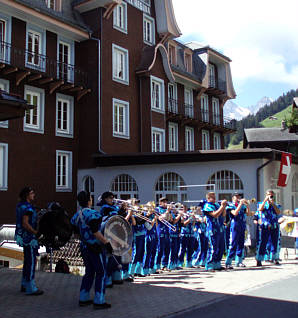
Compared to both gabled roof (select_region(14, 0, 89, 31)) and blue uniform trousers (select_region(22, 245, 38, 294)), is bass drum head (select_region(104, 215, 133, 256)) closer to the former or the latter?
blue uniform trousers (select_region(22, 245, 38, 294))

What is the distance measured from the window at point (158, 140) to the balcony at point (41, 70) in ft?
19.0

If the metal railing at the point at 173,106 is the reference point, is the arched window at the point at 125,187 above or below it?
below

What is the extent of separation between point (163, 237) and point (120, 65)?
15493 millimetres

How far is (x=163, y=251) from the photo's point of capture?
11.6 m

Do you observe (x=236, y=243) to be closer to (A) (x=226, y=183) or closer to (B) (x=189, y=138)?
(A) (x=226, y=183)

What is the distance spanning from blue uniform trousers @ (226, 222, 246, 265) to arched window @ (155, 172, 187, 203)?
8.23m

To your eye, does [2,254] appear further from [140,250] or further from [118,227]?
[118,227]

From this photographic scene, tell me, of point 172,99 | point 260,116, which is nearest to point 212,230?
point 172,99

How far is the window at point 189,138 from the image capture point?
31.8 metres

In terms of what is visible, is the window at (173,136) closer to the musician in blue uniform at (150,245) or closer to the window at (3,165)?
the window at (3,165)

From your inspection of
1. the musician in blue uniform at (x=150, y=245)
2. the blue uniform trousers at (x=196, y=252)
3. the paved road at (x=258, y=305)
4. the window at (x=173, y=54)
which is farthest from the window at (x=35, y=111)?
the paved road at (x=258, y=305)

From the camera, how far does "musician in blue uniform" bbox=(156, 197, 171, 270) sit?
11336 millimetres

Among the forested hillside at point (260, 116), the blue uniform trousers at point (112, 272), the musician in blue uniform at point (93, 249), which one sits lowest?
the blue uniform trousers at point (112, 272)

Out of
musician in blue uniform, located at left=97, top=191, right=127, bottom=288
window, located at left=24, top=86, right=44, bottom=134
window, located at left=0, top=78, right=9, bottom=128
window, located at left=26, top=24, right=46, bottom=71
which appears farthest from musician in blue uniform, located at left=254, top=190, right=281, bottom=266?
window, located at left=26, top=24, right=46, bottom=71
